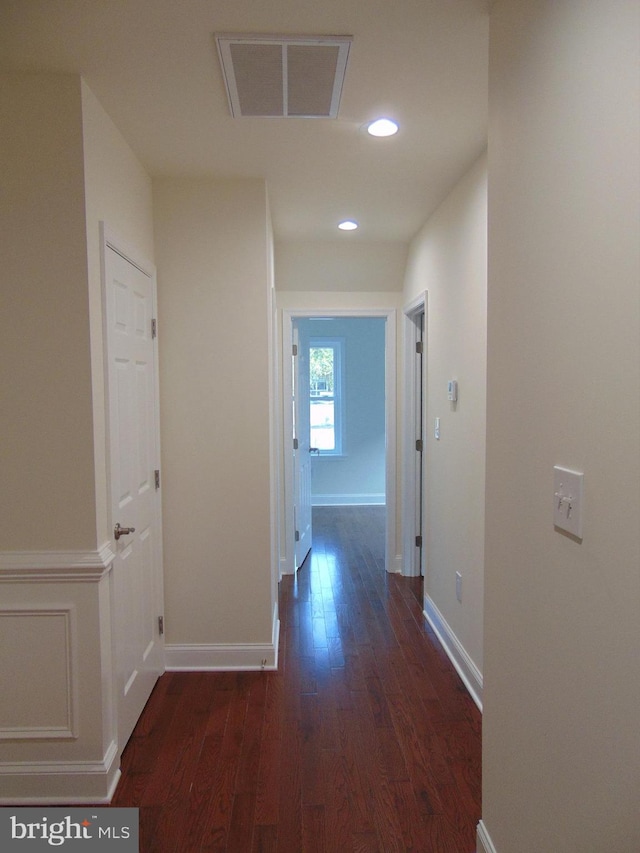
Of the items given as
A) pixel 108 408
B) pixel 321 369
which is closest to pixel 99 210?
pixel 108 408

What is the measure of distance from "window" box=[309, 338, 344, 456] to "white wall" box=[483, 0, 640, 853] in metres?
5.62

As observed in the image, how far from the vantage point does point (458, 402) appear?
120 inches

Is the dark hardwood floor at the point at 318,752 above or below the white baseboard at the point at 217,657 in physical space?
below

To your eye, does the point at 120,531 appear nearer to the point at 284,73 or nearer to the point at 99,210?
the point at 99,210

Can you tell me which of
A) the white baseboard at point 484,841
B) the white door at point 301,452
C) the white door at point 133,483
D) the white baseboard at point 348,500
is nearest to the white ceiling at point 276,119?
the white door at point 133,483

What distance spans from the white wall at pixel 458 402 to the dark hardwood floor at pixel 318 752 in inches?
15.6

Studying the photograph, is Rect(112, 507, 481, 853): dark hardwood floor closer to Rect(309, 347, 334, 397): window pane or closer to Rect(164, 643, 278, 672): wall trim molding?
Rect(164, 643, 278, 672): wall trim molding

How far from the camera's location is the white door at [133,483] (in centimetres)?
226

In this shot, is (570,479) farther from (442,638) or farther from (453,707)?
(442,638)

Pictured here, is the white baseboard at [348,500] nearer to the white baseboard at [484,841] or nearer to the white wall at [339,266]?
the white wall at [339,266]

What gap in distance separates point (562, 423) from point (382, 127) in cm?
165

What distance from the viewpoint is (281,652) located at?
328 centimetres

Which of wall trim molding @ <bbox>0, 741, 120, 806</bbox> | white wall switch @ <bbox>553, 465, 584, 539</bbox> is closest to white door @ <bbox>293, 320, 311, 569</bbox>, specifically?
wall trim molding @ <bbox>0, 741, 120, 806</bbox>

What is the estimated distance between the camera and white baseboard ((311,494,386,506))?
738 cm
